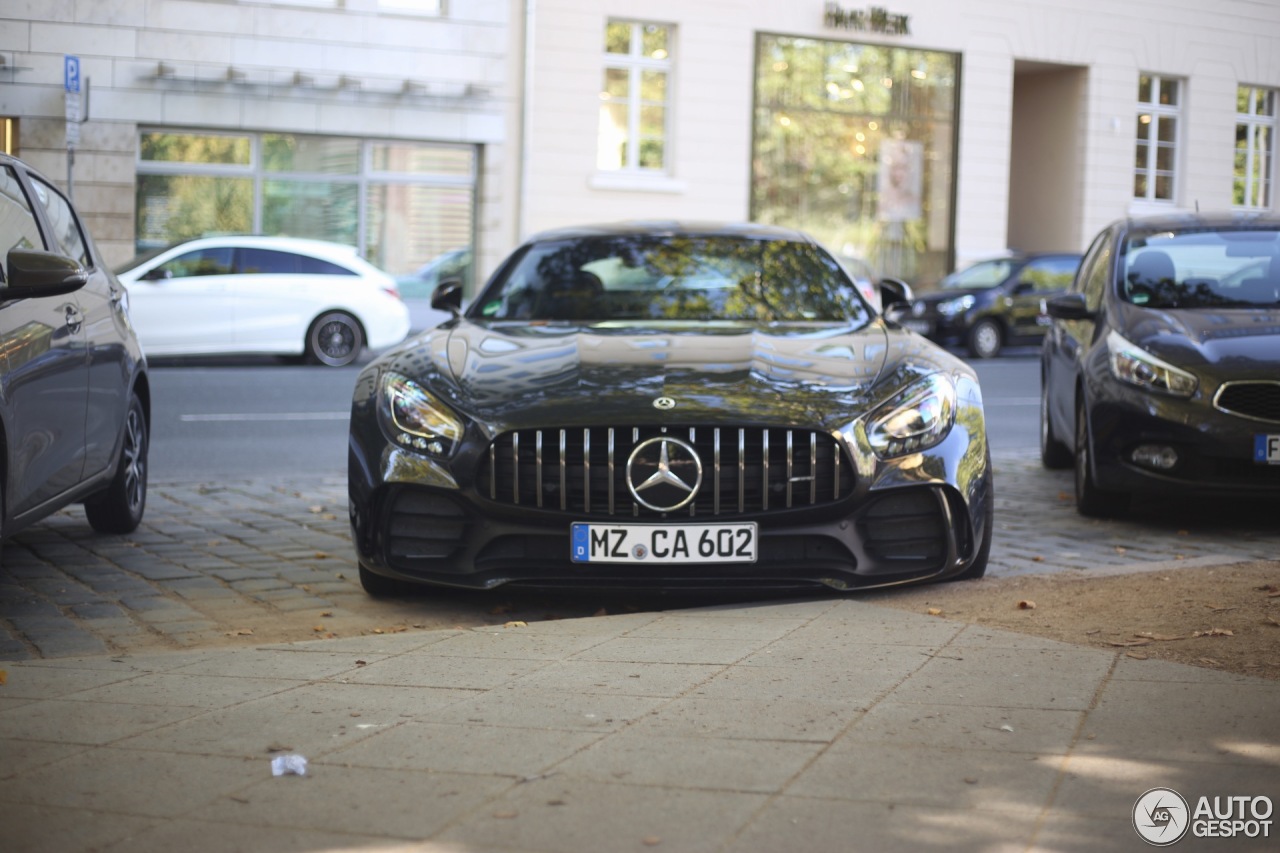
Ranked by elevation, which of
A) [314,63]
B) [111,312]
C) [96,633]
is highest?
[314,63]

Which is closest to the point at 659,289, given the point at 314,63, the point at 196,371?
the point at 196,371

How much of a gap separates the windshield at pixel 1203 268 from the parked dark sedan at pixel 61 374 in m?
5.00

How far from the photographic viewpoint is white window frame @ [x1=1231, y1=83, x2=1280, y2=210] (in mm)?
30658

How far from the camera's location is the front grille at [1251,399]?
25.0ft

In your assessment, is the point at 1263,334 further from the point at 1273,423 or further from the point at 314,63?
the point at 314,63

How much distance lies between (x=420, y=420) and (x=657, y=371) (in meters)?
0.86

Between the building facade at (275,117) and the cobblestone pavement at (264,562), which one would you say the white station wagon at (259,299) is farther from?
the cobblestone pavement at (264,562)

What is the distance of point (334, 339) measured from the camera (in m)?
19.7

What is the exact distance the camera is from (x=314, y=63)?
81.4 feet

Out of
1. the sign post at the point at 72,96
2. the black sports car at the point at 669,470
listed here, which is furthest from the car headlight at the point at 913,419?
the sign post at the point at 72,96

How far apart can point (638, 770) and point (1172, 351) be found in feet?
16.2

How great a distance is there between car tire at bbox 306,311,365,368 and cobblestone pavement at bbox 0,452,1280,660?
995cm

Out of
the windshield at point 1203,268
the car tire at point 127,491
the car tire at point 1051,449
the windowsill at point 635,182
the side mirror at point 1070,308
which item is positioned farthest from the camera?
the windowsill at point 635,182

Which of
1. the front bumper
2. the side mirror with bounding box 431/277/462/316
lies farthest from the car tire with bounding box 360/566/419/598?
the front bumper
